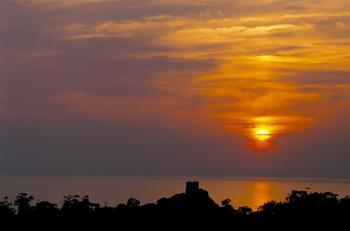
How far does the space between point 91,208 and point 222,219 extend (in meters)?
13.9

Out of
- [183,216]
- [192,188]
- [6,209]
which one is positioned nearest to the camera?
[183,216]

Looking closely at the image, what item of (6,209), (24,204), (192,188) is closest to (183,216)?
(192,188)

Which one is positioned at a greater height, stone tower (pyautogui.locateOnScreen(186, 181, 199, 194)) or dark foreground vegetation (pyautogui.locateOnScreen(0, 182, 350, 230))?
stone tower (pyautogui.locateOnScreen(186, 181, 199, 194))

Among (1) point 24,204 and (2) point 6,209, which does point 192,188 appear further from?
(2) point 6,209

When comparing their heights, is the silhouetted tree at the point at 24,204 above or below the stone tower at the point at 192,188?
below

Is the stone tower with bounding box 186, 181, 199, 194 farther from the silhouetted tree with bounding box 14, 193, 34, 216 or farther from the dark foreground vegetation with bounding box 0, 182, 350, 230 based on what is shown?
the silhouetted tree with bounding box 14, 193, 34, 216

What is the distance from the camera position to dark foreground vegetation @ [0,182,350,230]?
204 ft

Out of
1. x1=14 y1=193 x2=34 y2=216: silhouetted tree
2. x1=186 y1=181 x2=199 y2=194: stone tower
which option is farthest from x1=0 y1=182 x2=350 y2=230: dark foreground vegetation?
x1=186 y1=181 x2=199 y2=194: stone tower

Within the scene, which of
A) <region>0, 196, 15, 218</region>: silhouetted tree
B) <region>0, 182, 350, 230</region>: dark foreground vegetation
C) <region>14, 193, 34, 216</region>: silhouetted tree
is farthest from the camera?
<region>14, 193, 34, 216</region>: silhouetted tree

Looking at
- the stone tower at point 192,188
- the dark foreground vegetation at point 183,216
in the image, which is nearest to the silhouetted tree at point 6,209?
the dark foreground vegetation at point 183,216

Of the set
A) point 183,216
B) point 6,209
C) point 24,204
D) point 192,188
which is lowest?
point 183,216

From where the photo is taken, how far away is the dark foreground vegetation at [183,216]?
204ft

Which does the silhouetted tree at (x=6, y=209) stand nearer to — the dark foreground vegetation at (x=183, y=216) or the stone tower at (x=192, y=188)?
the dark foreground vegetation at (x=183, y=216)

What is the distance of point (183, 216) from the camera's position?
66.3m
